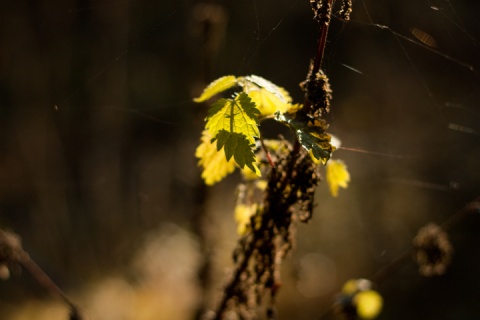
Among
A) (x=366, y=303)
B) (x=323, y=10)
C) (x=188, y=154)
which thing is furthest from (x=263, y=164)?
(x=188, y=154)

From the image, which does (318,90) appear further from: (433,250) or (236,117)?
(433,250)

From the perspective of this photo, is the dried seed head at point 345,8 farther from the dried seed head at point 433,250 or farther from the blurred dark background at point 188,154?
the blurred dark background at point 188,154

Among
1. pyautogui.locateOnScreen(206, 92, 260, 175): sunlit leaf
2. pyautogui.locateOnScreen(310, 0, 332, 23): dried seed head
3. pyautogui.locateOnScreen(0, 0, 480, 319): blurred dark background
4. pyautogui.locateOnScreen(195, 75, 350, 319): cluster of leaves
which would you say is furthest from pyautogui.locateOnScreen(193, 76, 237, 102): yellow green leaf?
pyautogui.locateOnScreen(0, 0, 480, 319): blurred dark background

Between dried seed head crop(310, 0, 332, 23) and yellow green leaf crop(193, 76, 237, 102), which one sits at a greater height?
dried seed head crop(310, 0, 332, 23)

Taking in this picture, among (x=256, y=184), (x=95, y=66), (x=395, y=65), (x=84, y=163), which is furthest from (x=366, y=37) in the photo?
(x=256, y=184)

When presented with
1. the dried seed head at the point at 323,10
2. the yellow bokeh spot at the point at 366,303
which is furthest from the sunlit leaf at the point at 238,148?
the yellow bokeh spot at the point at 366,303

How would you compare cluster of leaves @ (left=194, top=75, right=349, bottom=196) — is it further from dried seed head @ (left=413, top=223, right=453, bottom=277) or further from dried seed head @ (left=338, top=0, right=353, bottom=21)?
dried seed head @ (left=413, top=223, right=453, bottom=277)

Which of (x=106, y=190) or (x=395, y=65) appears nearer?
(x=106, y=190)

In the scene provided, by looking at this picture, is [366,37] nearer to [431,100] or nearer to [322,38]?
[431,100]
